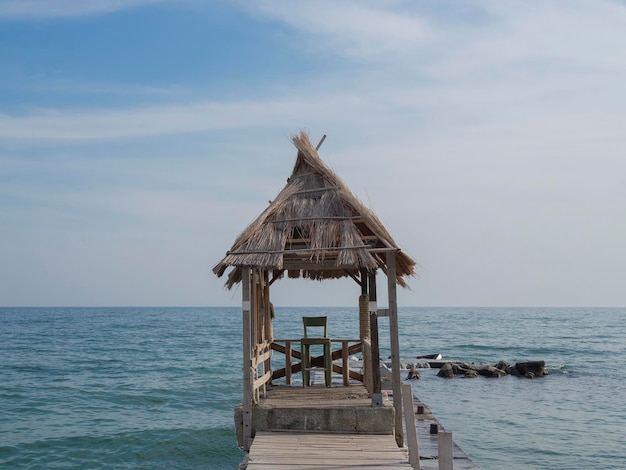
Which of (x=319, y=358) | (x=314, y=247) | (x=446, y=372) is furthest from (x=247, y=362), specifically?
(x=446, y=372)

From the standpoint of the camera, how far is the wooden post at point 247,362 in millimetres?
10094

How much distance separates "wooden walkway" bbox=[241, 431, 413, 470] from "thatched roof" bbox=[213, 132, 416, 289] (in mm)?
2461

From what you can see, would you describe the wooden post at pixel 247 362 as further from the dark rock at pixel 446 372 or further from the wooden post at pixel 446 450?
the dark rock at pixel 446 372

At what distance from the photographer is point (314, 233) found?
10484mm

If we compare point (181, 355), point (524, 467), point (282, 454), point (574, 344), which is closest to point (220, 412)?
point (524, 467)

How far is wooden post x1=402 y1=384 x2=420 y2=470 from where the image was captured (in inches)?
382

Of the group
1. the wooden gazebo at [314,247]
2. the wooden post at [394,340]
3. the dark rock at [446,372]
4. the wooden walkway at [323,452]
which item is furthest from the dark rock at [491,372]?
the wooden walkway at [323,452]

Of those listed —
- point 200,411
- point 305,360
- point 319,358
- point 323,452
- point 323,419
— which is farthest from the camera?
point 200,411

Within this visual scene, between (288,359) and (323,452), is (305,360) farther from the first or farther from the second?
(323,452)

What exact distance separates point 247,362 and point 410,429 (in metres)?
2.56

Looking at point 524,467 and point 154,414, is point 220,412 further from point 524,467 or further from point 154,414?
point 524,467

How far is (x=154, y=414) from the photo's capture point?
20.2m

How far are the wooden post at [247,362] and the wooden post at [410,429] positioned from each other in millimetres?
2306

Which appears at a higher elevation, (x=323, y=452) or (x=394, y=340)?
(x=394, y=340)
